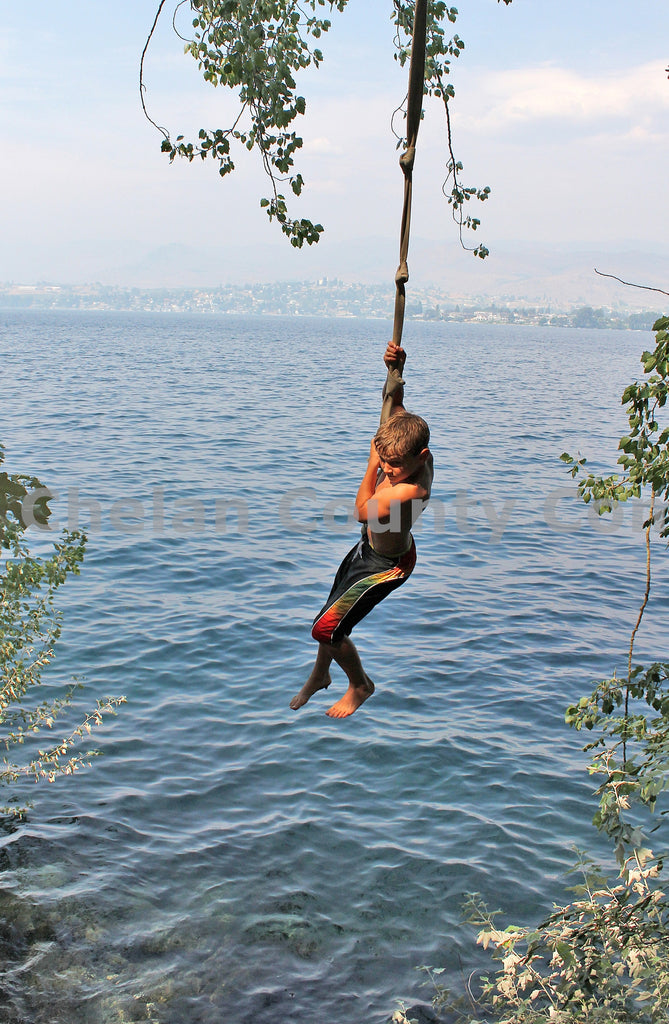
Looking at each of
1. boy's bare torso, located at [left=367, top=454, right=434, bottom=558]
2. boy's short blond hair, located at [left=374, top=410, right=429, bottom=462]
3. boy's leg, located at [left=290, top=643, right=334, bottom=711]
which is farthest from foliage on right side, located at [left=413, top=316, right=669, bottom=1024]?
boy's leg, located at [left=290, top=643, right=334, bottom=711]

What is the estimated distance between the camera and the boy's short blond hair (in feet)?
18.7

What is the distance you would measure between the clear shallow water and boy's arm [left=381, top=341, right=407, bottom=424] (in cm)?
624

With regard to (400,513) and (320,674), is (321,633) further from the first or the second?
(400,513)

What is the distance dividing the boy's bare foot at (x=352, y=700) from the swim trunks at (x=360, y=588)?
797 millimetres

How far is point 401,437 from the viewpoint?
5.71m

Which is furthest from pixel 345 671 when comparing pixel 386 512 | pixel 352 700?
pixel 386 512

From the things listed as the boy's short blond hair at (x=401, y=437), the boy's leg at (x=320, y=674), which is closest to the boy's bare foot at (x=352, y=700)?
the boy's leg at (x=320, y=674)

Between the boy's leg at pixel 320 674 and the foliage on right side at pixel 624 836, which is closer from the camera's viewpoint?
the foliage on right side at pixel 624 836

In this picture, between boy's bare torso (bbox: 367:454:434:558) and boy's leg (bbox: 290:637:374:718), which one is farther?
boy's leg (bbox: 290:637:374:718)

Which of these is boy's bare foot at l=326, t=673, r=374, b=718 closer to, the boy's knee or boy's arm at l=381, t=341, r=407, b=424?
the boy's knee

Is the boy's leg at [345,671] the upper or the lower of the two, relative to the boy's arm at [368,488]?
lower

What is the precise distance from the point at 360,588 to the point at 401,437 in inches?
43.3

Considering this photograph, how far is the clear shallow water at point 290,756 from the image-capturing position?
9719mm

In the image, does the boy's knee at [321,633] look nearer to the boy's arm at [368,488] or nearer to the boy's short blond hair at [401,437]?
the boy's arm at [368,488]
